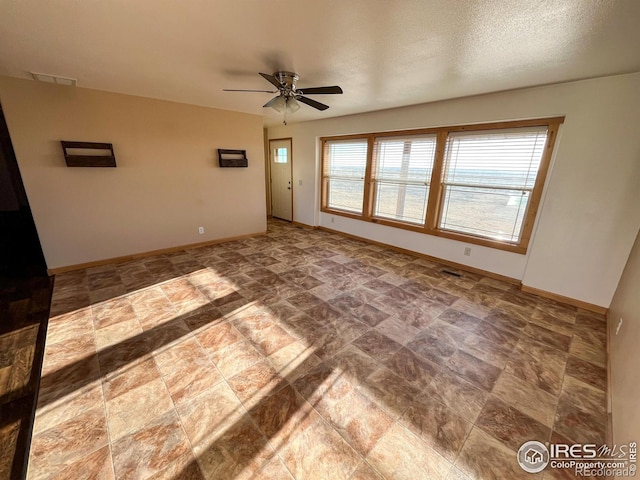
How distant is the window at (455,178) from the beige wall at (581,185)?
17cm

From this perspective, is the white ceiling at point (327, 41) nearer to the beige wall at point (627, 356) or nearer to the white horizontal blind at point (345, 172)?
the beige wall at point (627, 356)

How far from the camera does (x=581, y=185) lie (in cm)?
279

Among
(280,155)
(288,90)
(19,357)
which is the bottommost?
(19,357)

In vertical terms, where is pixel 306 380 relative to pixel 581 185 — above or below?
below

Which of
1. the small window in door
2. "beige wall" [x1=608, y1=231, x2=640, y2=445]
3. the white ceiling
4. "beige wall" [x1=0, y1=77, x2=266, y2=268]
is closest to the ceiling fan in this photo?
the white ceiling

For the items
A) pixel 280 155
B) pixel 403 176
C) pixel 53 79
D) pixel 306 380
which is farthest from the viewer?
pixel 280 155

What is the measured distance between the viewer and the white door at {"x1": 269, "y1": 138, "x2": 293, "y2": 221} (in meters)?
6.52

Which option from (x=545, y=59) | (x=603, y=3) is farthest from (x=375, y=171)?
(x=603, y=3)

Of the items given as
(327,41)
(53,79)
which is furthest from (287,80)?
(53,79)

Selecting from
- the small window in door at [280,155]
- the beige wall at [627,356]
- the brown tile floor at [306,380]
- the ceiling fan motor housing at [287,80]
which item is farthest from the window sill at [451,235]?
the ceiling fan motor housing at [287,80]

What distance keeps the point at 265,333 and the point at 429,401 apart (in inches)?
56.1

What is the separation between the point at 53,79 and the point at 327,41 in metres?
3.30

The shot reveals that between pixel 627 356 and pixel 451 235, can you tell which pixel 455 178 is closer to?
pixel 451 235

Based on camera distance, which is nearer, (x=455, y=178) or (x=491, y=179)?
(x=491, y=179)
